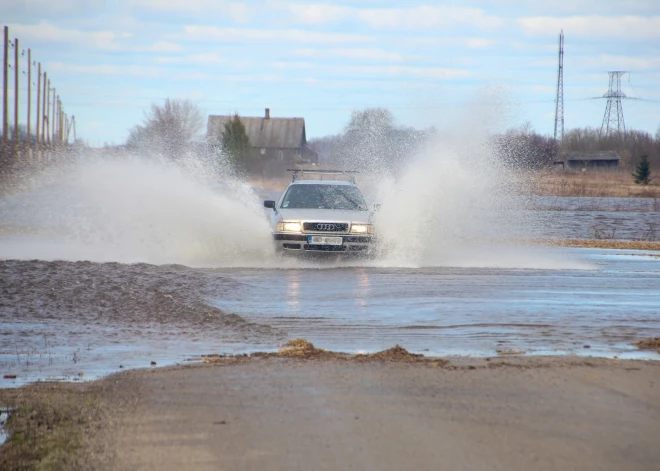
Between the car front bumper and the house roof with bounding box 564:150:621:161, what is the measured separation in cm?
9787

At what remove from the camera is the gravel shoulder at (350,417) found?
486cm

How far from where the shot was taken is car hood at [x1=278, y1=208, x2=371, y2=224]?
1723 cm

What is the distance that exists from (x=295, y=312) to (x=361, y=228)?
6418 millimetres

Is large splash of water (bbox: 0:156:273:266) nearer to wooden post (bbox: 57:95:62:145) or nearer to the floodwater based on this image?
the floodwater

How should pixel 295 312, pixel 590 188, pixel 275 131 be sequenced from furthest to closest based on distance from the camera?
pixel 275 131, pixel 590 188, pixel 295 312

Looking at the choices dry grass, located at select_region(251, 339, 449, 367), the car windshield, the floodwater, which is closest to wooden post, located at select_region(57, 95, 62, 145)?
the floodwater

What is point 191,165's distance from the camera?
24.9 metres

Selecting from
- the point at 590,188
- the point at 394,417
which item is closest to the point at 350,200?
the point at 394,417

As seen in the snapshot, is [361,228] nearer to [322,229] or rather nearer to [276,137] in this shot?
[322,229]

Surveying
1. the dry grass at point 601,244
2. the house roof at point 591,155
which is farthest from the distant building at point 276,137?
the dry grass at point 601,244

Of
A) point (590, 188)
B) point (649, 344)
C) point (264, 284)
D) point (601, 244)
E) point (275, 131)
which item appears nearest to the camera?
point (649, 344)

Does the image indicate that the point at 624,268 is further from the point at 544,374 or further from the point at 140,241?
the point at 544,374

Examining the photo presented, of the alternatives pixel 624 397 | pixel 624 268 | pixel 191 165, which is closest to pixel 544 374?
pixel 624 397

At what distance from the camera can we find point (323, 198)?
18578 mm
